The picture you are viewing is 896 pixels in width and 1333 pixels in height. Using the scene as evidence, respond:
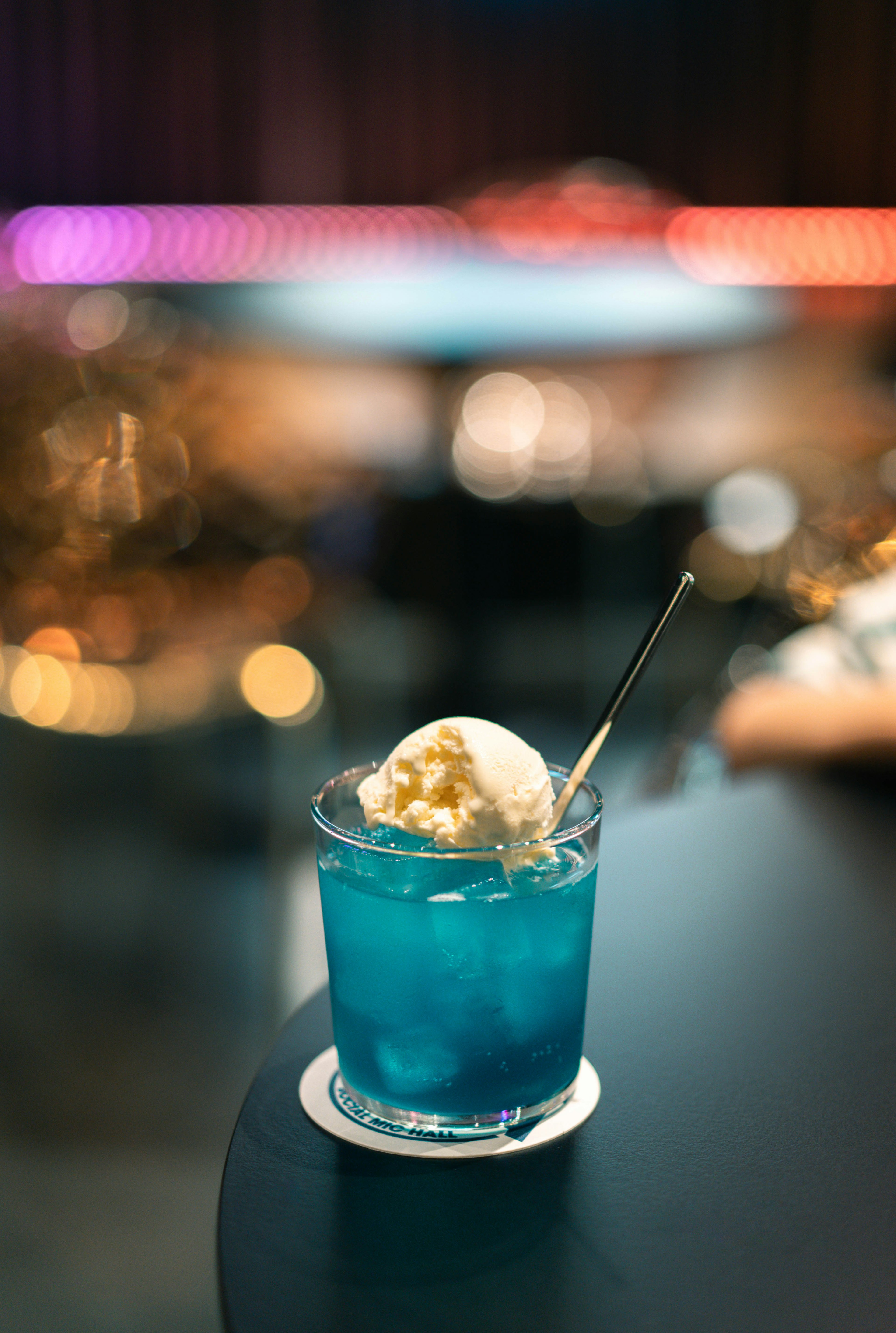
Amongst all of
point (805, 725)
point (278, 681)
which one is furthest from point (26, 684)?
point (805, 725)

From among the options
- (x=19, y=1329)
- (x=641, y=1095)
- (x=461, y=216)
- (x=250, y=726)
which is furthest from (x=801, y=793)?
(x=461, y=216)

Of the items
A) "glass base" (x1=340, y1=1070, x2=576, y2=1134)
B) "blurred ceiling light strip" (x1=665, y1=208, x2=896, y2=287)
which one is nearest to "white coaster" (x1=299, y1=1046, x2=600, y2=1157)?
"glass base" (x1=340, y1=1070, x2=576, y2=1134)

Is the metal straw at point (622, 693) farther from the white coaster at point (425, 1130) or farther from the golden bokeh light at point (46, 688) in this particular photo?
the golden bokeh light at point (46, 688)

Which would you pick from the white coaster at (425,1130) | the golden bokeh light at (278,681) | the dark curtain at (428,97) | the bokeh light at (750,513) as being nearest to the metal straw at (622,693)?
the white coaster at (425,1130)

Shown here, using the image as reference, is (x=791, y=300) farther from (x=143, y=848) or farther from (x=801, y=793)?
(x=801, y=793)

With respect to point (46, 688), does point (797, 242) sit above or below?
above

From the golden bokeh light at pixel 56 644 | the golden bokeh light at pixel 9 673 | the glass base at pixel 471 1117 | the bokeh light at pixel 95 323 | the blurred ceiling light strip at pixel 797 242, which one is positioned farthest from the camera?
the blurred ceiling light strip at pixel 797 242

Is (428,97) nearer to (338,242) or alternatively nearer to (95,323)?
(338,242)
